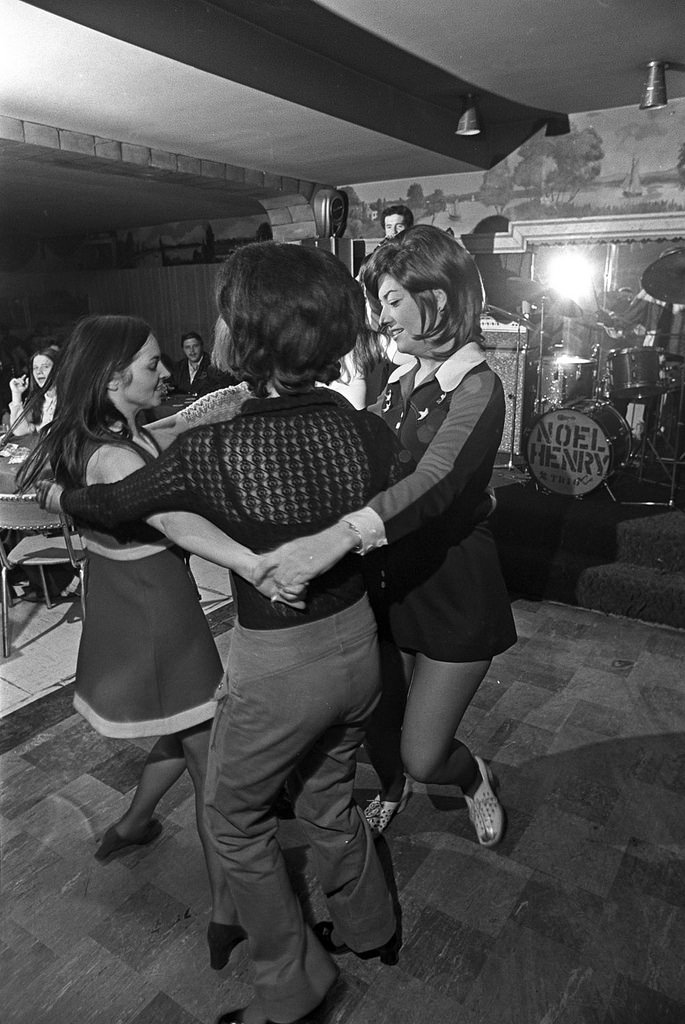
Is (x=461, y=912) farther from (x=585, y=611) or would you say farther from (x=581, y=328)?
(x=581, y=328)

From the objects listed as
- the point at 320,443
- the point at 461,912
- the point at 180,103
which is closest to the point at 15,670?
the point at 461,912

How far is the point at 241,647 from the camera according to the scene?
1322 mm

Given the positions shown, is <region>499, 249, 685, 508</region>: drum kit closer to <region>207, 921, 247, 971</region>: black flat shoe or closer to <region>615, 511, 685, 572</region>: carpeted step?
<region>615, 511, 685, 572</region>: carpeted step

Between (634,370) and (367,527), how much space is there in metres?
5.52

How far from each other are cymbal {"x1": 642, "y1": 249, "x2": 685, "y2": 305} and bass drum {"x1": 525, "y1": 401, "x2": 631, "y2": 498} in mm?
1452

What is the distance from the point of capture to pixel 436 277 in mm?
1645

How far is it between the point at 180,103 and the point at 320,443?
4.53m

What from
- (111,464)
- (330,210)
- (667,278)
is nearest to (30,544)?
(111,464)

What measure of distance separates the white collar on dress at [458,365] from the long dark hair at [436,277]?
2 cm

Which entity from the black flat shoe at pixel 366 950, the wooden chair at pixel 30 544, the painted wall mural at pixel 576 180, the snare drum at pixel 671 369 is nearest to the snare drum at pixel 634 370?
the snare drum at pixel 671 369

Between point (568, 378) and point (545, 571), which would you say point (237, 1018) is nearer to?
point (545, 571)

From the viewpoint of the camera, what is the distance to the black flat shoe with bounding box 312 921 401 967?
168cm

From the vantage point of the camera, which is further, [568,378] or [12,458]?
[568,378]

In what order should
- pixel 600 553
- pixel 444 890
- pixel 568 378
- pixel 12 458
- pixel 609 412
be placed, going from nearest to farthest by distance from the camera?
pixel 444 890 → pixel 12 458 → pixel 600 553 → pixel 609 412 → pixel 568 378
